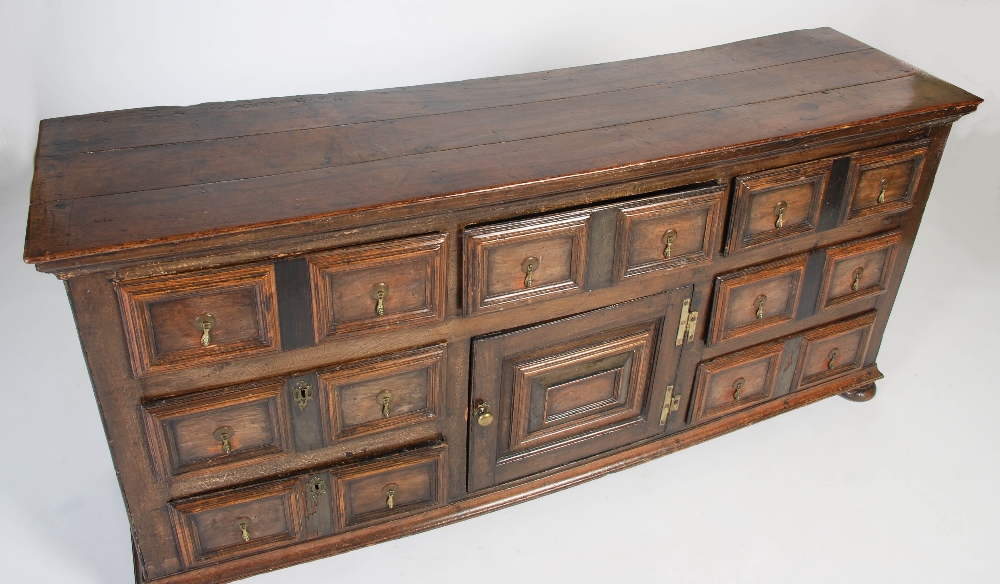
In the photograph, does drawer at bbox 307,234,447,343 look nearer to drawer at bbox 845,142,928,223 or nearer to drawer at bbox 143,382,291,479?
drawer at bbox 143,382,291,479

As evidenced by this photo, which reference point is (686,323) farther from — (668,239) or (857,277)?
(857,277)

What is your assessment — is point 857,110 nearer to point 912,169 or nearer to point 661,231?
point 912,169

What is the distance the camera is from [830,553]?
2803 millimetres

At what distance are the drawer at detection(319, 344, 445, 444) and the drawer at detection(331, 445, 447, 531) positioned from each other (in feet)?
0.35

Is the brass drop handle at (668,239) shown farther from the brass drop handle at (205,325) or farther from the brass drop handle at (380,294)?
the brass drop handle at (205,325)

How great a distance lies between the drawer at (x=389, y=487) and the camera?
2.59 m

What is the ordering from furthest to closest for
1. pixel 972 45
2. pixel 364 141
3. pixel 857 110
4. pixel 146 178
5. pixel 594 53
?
pixel 972 45 → pixel 594 53 → pixel 857 110 → pixel 364 141 → pixel 146 178

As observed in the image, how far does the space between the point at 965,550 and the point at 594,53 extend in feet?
6.73

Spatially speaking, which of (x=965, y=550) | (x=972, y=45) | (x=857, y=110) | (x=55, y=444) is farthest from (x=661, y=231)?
(x=972, y=45)

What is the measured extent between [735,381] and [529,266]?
874mm

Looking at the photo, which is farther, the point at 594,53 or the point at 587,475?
the point at 594,53

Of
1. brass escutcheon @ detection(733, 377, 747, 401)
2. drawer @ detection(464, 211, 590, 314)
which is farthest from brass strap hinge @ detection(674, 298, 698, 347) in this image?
drawer @ detection(464, 211, 590, 314)

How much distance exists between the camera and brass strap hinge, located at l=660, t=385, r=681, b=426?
2926 millimetres

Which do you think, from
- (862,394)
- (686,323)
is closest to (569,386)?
(686,323)
